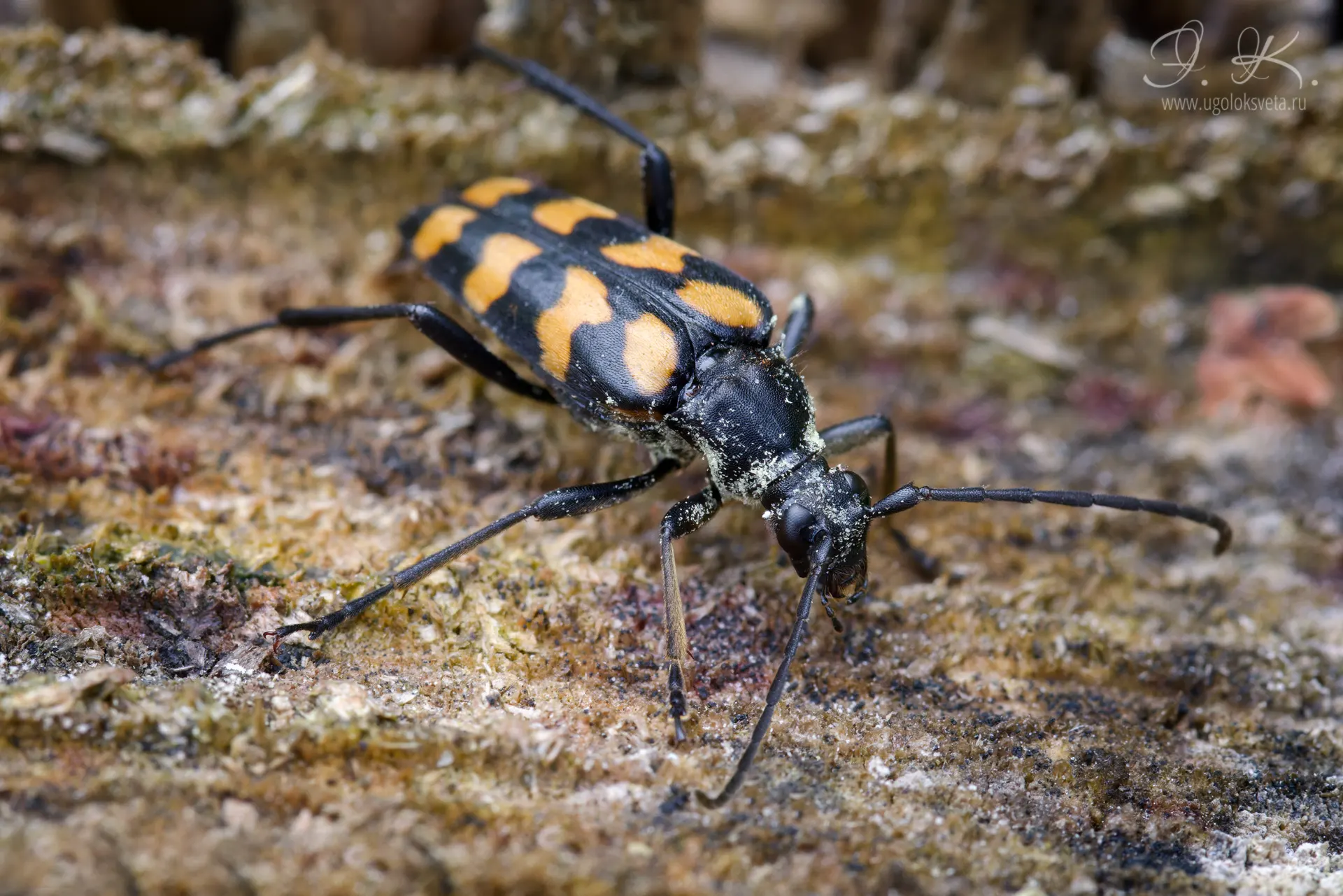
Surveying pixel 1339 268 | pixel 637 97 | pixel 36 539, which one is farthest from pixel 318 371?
pixel 1339 268

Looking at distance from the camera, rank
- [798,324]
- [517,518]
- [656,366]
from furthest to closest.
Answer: [798,324]
[656,366]
[517,518]

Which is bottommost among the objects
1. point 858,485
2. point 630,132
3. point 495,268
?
point 858,485

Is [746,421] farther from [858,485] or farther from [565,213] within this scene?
[565,213]

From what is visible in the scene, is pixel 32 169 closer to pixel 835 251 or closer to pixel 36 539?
pixel 36 539

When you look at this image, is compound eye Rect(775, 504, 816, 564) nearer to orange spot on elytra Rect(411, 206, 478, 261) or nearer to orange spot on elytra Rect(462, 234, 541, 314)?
orange spot on elytra Rect(462, 234, 541, 314)

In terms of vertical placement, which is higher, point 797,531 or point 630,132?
point 630,132

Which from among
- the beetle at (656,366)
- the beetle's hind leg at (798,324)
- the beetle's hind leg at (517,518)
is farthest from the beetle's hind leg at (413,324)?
the beetle's hind leg at (798,324)
